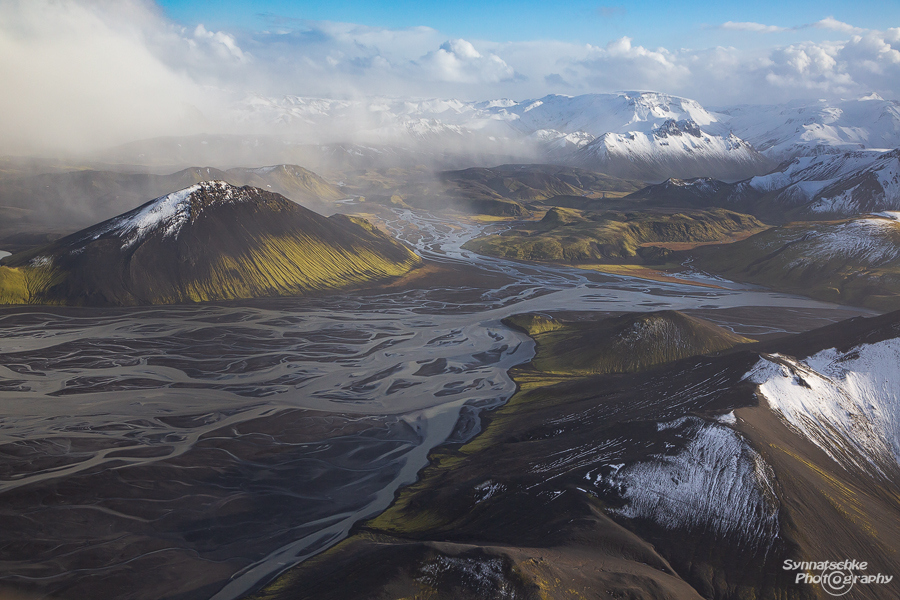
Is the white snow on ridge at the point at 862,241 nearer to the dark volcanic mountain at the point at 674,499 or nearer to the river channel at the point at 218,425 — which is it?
the river channel at the point at 218,425

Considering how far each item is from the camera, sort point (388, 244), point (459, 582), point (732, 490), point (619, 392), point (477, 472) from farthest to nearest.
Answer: point (388, 244) → point (619, 392) → point (477, 472) → point (732, 490) → point (459, 582)

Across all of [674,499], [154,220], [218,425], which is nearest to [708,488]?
[674,499]

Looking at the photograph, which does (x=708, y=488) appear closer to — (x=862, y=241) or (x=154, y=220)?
(x=154, y=220)

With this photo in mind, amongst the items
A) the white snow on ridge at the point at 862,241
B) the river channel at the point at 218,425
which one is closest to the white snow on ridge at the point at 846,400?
the river channel at the point at 218,425

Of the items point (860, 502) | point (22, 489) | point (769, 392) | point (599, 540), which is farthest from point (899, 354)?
point (22, 489)

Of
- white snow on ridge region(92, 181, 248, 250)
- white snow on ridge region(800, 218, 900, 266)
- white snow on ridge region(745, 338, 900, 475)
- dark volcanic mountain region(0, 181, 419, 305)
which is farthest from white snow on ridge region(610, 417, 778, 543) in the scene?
white snow on ridge region(800, 218, 900, 266)

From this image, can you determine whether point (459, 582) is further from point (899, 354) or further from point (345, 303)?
point (345, 303)

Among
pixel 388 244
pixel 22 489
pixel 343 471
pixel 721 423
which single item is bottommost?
pixel 343 471
